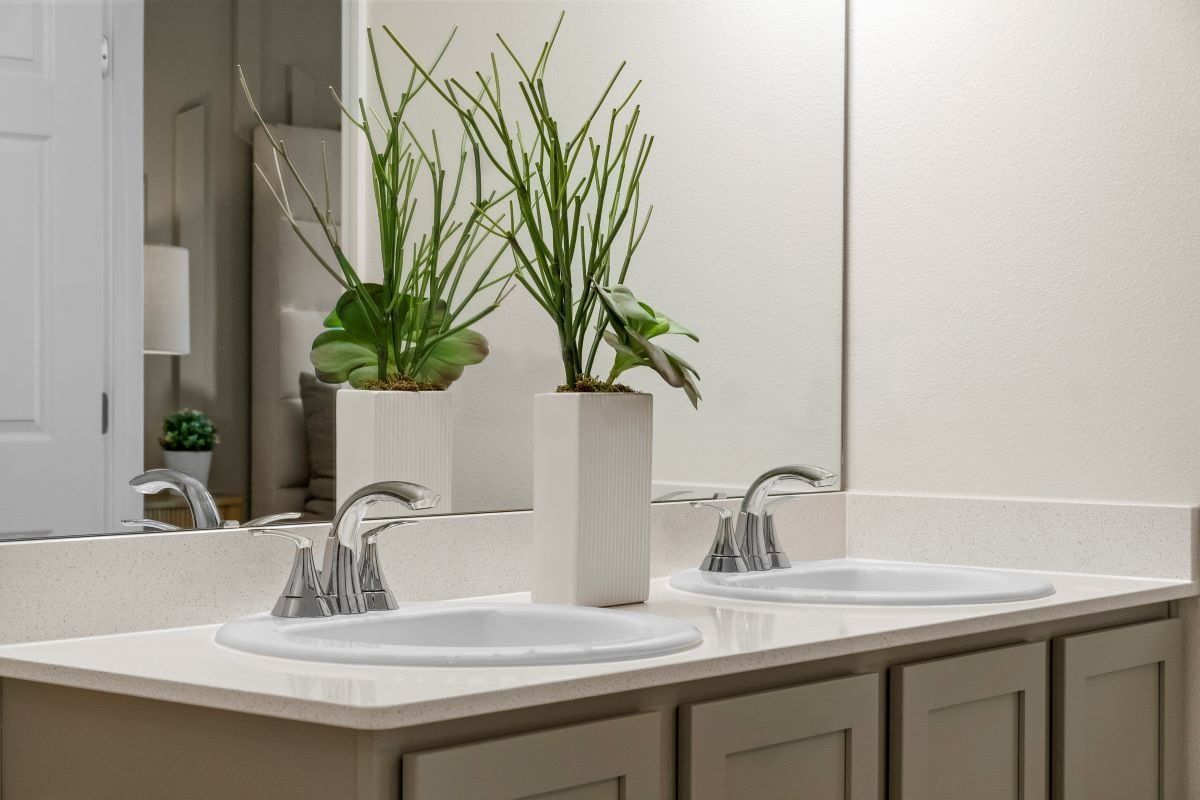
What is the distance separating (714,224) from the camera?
204 cm

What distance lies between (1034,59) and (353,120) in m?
1.00

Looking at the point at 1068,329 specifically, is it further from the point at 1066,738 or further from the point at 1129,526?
the point at 1066,738

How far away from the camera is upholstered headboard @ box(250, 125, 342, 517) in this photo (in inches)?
57.4

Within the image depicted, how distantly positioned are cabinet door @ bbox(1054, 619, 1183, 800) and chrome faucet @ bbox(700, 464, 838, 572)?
A: 1.23ft

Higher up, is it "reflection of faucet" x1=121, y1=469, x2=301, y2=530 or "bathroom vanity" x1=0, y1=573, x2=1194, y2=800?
"reflection of faucet" x1=121, y1=469, x2=301, y2=530

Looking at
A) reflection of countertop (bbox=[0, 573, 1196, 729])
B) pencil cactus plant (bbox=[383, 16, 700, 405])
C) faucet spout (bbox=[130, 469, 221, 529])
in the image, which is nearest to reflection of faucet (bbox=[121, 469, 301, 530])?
faucet spout (bbox=[130, 469, 221, 529])

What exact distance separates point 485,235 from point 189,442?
470 millimetres

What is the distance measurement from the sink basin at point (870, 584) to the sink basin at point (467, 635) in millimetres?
245

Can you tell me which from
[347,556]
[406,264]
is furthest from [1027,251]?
[347,556]

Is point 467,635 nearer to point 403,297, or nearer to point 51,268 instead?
point 403,297

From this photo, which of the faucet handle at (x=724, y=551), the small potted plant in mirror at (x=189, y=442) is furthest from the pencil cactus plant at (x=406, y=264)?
the faucet handle at (x=724, y=551)

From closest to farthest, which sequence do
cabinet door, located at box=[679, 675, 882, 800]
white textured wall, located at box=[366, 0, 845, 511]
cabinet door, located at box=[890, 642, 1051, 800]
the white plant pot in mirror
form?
1. cabinet door, located at box=[679, 675, 882, 800]
2. cabinet door, located at box=[890, 642, 1051, 800]
3. the white plant pot in mirror
4. white textured wall, located at box=[366, 0, 845, 511]

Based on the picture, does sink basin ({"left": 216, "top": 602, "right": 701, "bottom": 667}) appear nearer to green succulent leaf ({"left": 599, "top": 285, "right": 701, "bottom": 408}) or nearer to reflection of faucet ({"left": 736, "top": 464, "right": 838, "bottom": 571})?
green succulent leaf ({"left": 599, "top": 285, "right": 701, "bottom": 408})

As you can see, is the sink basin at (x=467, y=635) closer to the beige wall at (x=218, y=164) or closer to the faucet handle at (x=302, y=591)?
the faucet handle at (x=302, y=591)
